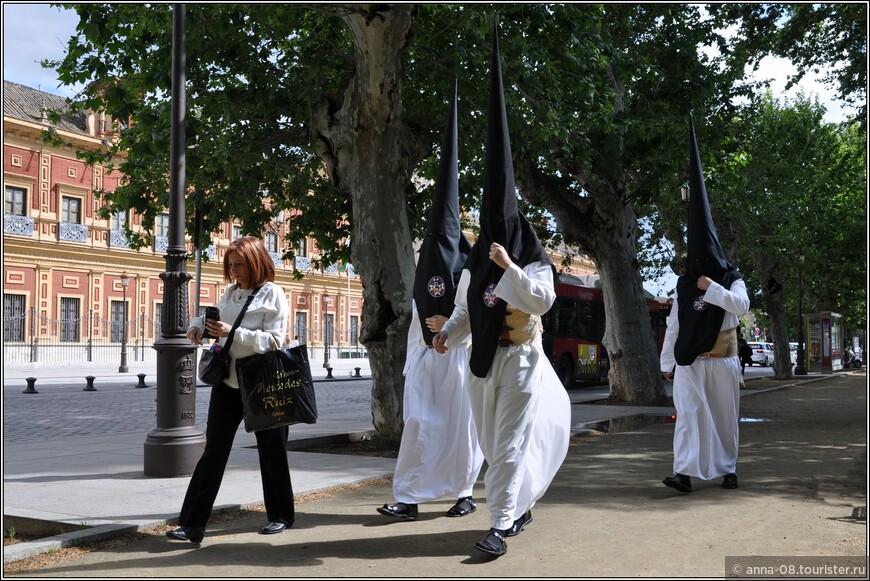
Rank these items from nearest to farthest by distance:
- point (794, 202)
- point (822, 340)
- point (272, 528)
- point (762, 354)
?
point (272, 528) < point (794, 202) < point (822, 340) < point (762, 354)

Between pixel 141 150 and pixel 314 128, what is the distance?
272 cm

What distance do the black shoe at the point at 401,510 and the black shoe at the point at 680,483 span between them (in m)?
2.37

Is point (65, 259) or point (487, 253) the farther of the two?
point (65, 259)

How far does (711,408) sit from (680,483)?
0.83m

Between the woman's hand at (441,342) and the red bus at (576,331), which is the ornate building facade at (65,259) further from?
the woman's hand at (441,342)

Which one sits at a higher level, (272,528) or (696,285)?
(696,285)

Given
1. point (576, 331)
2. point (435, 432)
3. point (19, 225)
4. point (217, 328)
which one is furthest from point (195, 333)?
point (19, 225)

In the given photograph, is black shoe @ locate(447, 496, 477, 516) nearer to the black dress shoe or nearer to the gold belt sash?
the black dress shoe

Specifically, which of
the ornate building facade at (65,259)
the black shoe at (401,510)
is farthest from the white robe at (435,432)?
the ornate building facade at (65,259)

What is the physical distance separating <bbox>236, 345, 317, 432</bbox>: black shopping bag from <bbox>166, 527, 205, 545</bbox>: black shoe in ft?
2.22

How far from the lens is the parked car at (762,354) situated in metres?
62.8

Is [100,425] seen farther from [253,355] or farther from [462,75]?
[253,355]

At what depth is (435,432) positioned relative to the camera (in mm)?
6773

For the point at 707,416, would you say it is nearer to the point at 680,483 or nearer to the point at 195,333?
the point at 680,483
